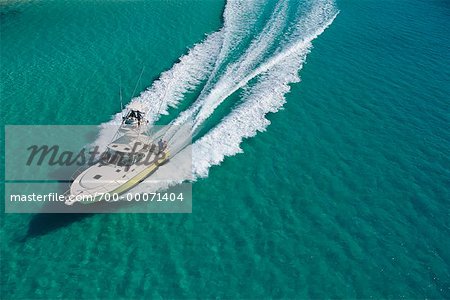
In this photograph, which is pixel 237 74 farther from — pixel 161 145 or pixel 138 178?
pixel 138 178

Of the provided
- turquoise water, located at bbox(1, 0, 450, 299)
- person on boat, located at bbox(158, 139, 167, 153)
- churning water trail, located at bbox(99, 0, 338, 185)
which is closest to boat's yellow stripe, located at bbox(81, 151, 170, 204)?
person on boat, located at bbox(158, 139, 167, 153)

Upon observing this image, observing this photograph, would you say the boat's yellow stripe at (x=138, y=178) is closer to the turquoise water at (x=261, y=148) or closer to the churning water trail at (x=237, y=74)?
the turquoise water at (x=261, y=148)

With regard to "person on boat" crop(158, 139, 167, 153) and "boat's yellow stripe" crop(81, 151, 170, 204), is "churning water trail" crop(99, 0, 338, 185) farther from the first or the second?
"boat's yellow stripe" crop(81, 151, 170, 204)

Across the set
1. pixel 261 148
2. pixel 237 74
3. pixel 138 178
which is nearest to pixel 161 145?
pixel 138 178

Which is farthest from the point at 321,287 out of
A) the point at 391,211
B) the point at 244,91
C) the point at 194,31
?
the point at 194,31

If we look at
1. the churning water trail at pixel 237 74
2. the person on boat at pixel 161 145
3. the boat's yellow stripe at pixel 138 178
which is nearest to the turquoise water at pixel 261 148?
the churning water trail at pixel 237 74

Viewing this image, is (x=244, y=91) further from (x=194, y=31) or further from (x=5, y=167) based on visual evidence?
(x=5, y=167)
